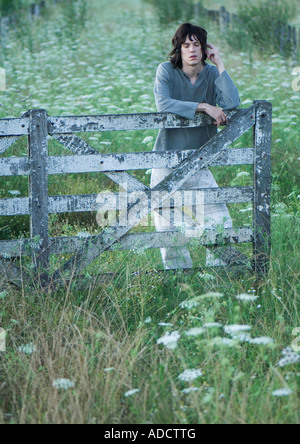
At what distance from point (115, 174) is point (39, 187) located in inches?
24.2

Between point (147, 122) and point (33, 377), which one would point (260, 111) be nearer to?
point (147, 122)

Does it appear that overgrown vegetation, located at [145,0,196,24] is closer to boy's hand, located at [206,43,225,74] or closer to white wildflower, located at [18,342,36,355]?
boy's hand, located at [206,43,225,74]

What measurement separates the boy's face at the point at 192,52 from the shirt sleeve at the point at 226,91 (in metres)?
0.24

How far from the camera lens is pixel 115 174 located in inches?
188

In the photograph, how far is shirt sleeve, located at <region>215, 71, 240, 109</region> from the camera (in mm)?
4957

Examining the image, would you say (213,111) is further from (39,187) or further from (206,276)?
(39,187)

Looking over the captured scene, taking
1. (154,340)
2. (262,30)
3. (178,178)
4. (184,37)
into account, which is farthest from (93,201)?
(262,30)

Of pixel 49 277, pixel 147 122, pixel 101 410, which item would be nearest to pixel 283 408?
Result: pixel 101 410

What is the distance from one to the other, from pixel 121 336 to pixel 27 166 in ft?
5.05

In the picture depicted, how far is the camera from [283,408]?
3.04m

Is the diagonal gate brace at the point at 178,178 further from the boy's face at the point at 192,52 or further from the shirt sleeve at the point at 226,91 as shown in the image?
the boy's face at the point at 192,52

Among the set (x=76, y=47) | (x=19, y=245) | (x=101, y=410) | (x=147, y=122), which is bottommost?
(x=101, y=410)

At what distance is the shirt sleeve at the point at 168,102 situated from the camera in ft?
15.5

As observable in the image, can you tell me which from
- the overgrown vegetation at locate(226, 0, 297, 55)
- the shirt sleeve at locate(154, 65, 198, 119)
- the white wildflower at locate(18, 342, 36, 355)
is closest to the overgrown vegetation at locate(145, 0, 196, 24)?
the overgrown vegetation at locate(226, 0, 297, 55)
